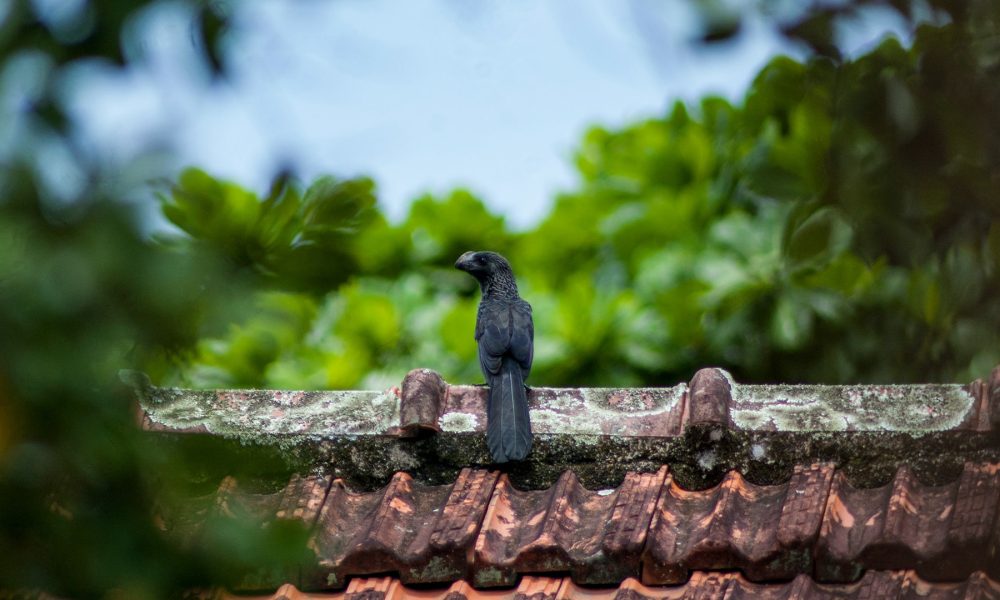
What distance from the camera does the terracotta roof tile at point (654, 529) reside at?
278cm

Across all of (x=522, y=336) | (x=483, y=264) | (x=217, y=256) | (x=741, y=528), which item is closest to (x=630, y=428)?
(x=741, y=528)

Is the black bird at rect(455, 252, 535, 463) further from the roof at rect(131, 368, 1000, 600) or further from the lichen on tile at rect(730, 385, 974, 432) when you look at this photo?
the lichen on tile at rect(730, 385, 974, 432)

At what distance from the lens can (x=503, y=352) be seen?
5.25 m

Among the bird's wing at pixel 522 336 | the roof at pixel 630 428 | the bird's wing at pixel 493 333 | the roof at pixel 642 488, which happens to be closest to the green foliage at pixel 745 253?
the roof at pixel 630 428

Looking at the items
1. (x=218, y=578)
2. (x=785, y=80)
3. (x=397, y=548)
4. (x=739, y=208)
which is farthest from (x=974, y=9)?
(x=739, y=208)

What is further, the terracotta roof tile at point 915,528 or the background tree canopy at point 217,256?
the terracotta roof tile at point 915,528

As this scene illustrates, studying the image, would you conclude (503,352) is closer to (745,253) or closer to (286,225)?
(745,253)

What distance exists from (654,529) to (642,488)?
0.21 m

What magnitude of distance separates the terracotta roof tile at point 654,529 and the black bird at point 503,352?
0.13m

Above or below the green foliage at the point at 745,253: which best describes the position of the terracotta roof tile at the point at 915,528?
below

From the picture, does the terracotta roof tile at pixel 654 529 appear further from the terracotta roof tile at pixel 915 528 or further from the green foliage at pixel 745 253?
the green foliage at pixel 745 253

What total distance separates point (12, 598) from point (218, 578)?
0.24 meters

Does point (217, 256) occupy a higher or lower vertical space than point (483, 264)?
lower

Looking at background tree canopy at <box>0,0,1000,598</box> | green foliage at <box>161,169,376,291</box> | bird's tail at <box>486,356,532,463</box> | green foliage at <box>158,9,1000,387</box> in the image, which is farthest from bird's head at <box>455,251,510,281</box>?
green foliage at <box>161,169,376,291</box>
